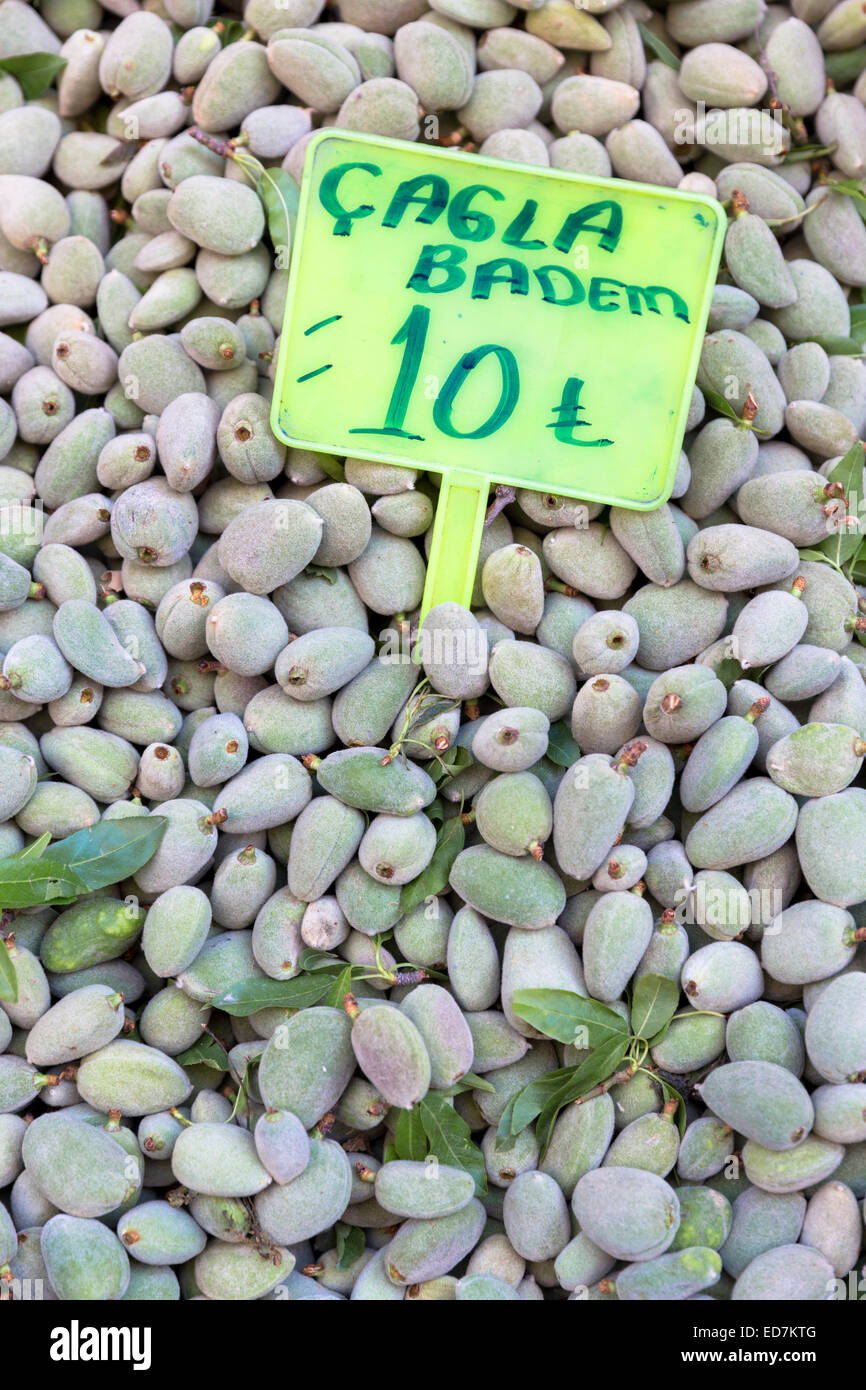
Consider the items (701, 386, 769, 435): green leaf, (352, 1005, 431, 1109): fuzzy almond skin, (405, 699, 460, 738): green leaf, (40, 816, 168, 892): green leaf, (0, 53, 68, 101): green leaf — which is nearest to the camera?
(352, 1005, 431, 1109): fuzzy almond skin

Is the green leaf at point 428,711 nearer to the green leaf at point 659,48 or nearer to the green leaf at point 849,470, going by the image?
the green leaf at point 849,470

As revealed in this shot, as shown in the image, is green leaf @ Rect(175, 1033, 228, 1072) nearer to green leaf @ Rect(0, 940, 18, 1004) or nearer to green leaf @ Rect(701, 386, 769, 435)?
green leaf @ Rect(0, 940, 18, 1004)

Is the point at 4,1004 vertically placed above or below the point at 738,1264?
above

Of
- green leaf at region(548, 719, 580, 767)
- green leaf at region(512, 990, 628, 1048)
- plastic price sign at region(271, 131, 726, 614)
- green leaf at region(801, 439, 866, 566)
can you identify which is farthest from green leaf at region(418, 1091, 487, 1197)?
green leaf at region(801, 439, 866, 566)

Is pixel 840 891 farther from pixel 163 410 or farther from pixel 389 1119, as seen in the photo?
pixel 163 410

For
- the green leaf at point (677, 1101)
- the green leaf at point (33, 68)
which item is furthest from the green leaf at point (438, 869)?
the green leaf at point (33, 68)
